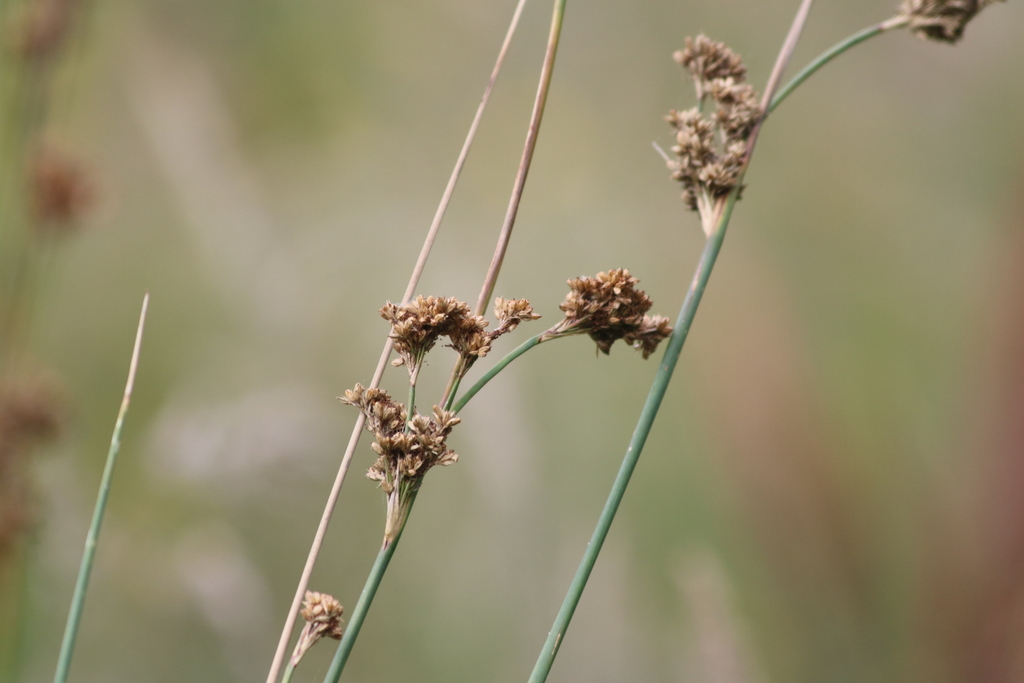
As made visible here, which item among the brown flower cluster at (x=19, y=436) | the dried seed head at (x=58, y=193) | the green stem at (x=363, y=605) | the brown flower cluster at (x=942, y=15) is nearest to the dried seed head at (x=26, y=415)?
the brown flower cluster at (x=19, y=436)

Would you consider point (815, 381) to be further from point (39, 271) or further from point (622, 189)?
point (39, 271)

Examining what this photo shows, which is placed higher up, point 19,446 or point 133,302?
point 133,302

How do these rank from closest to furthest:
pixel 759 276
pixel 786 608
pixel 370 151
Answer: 1. pixel 786 608
2. pixel 759 276
3. pixel 370 151

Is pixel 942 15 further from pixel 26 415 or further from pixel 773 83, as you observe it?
pixel 26 415

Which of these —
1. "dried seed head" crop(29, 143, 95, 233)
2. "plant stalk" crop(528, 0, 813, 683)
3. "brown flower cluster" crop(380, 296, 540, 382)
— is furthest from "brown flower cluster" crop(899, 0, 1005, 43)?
"dried seed head" crop(29, 143, 95, 233)

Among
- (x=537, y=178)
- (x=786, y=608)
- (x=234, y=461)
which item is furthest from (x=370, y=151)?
(x=786, y=608)

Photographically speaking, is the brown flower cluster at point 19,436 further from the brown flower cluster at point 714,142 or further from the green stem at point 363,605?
the brown flower cluster at point 714,142
